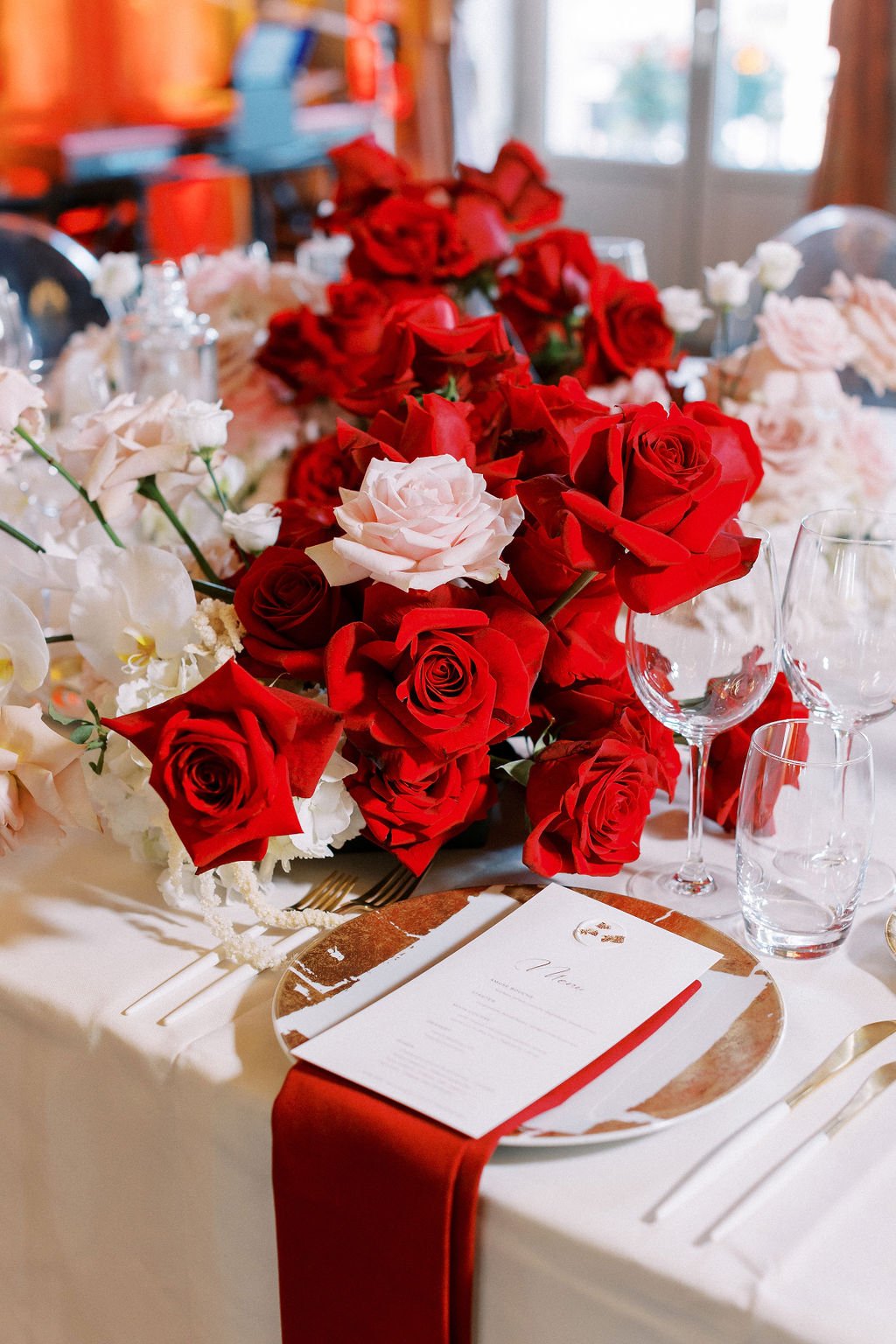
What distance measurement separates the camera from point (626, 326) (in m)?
1.42

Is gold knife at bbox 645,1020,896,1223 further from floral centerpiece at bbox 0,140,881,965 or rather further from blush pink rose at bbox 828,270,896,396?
blush pink rose at bbox 828,270,896,396

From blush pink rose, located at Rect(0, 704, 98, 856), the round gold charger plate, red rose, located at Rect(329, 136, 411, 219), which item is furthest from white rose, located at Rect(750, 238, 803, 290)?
blush pink rose, located at Rect(0, 704, 98, 856)

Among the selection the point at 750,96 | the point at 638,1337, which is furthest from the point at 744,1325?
the point at 750,96

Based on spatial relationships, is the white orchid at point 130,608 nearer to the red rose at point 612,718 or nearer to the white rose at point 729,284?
the red rose at point 612,718

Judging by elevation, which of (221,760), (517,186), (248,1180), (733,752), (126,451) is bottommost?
(248,1180)

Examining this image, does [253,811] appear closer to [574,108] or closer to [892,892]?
[892,892]

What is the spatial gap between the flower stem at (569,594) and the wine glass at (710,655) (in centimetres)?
5

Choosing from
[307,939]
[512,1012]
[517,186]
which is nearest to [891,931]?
[512,1012]

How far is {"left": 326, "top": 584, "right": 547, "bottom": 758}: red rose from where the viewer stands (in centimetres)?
79

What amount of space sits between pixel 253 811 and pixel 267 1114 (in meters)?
0.16

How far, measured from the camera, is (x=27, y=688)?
902mm

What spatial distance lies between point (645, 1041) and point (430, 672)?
24 centimetres

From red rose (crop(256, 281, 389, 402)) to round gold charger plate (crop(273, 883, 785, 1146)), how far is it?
2.36ft

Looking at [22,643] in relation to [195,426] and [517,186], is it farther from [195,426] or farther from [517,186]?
[517,186]
